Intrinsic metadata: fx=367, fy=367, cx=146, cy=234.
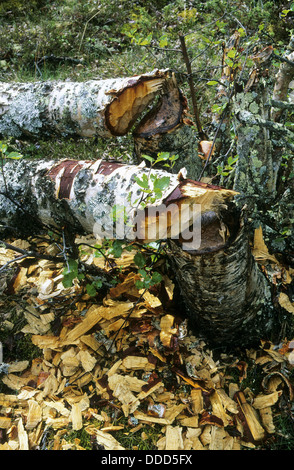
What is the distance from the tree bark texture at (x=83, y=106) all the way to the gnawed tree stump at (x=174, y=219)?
516 mm

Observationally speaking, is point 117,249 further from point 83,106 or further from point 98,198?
point 83,106

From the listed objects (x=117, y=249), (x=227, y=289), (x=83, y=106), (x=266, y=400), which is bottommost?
(x=266, y=400)

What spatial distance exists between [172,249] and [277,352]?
1.01m

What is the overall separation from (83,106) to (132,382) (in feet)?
5.90

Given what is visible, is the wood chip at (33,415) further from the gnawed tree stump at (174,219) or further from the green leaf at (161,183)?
the green leaf at (161,183)

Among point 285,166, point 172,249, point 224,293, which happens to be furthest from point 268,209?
point 172,249

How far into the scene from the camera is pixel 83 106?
2.49 metres

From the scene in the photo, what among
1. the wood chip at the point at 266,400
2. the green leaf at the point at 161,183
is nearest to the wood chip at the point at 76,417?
the wood chip at the point at 266,400

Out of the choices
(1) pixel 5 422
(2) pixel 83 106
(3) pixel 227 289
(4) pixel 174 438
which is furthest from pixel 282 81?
(1) pixel 5 422

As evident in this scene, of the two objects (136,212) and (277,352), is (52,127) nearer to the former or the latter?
(136,212)

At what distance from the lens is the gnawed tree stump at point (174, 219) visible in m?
1.62
